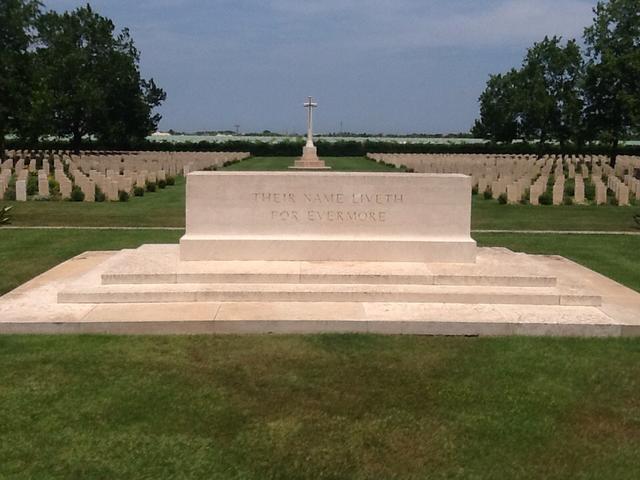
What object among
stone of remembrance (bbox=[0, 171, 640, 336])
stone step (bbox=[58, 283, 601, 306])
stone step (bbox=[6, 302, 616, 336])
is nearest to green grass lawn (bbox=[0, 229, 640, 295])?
stone of remembrance (bbox=[0, 171, 640, 336])

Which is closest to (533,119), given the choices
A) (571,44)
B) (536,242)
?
(571,44)

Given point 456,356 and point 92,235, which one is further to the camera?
point 92,235

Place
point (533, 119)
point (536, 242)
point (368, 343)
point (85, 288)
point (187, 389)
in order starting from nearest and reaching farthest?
point (187, 389)
point (368, 343)
point (85, 288)
point (536, 242)
point (533, 119)

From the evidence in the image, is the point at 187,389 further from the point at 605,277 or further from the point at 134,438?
A: the point at 605,277

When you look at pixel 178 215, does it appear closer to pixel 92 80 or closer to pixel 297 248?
pixel 297 248

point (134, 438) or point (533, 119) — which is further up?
point (533, 119)

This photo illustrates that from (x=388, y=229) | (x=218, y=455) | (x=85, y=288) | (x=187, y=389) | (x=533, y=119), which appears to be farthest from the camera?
(x=533, y=119)

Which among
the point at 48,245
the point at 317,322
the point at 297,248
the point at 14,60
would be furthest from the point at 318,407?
the point at 14,60

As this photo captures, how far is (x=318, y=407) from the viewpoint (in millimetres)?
4117

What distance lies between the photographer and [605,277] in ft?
26.0

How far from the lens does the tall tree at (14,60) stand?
123 ft

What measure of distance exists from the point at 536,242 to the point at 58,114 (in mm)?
44829

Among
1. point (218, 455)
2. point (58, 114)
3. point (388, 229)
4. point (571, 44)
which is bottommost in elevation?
point (218, 455)

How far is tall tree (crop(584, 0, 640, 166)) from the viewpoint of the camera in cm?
4075
